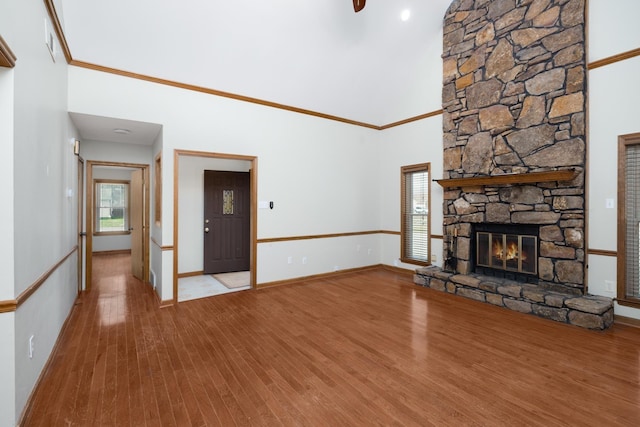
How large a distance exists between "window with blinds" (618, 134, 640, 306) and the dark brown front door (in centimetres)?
582

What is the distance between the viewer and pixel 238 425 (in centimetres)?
194

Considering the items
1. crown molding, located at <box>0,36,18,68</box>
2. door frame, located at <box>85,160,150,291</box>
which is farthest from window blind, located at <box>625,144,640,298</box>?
door frame, located at <box>85,160,150,291</box>

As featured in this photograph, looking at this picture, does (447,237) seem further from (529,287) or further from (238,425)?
(238,425)

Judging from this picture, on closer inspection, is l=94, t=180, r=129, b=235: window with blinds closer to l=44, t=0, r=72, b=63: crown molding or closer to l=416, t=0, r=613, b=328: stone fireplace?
l=44, t=0, r=72, b=63: crown molding

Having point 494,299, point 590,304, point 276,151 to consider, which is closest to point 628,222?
point 590,304

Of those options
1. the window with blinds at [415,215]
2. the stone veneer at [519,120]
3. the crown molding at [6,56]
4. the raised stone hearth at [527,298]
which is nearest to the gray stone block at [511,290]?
the raised stone hearth at [527,298]

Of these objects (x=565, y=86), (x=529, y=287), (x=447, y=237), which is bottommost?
(x=529, y=287)

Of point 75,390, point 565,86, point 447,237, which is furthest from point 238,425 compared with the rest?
point 565,86

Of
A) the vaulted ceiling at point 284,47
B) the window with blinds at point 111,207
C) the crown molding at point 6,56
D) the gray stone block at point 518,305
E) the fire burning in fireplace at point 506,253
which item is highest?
the vaulted ceiling at point 284,47

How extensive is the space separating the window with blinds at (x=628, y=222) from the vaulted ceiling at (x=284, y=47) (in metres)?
2.79

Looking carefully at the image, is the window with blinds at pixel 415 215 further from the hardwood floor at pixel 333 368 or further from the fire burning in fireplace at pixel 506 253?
the hardwood floor at pixel 333 368

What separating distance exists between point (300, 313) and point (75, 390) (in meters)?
2.29

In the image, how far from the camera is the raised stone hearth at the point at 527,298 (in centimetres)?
341

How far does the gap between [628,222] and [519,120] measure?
1.80m
